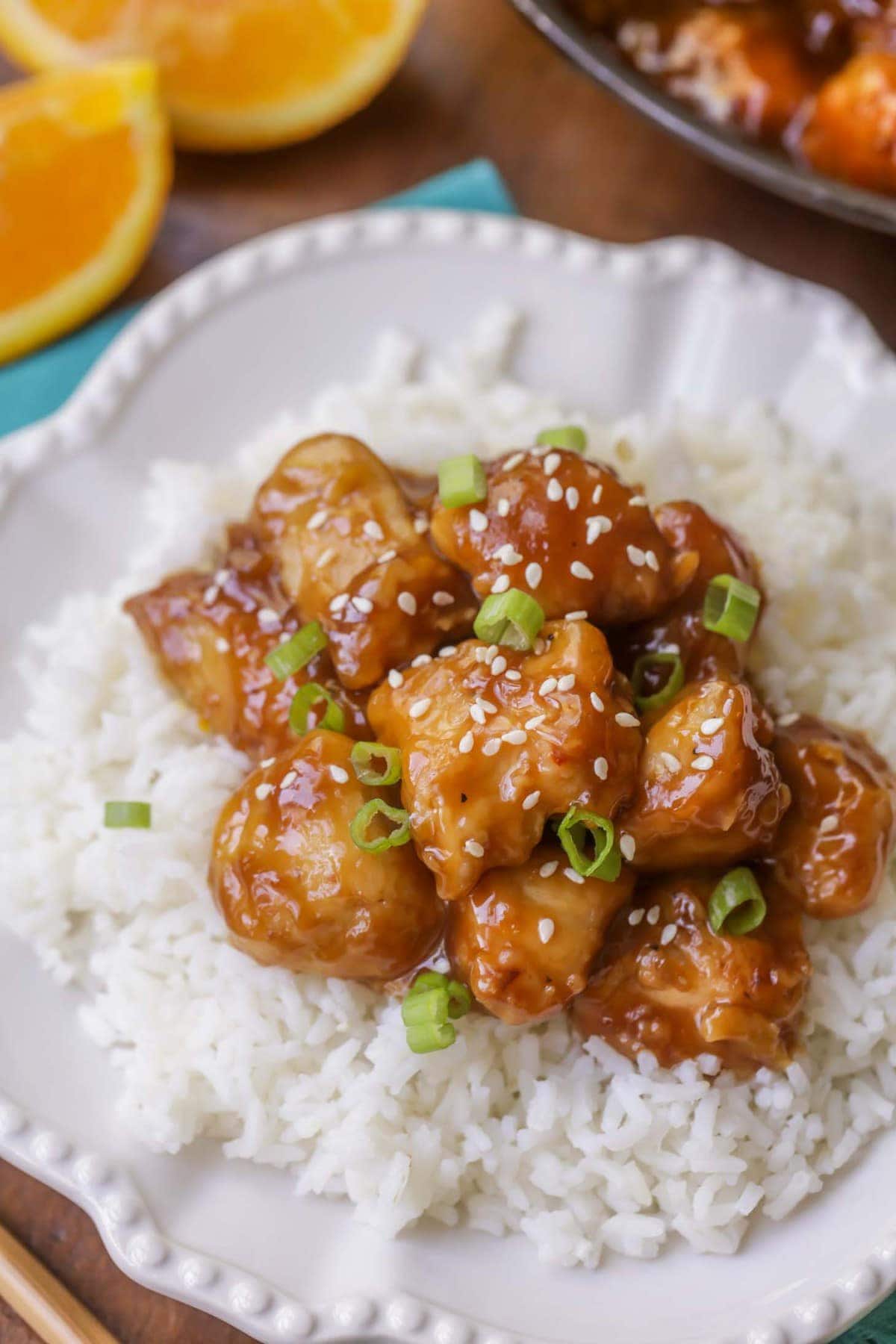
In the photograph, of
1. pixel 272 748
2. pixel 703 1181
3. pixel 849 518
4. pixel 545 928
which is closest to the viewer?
pixel 545 928

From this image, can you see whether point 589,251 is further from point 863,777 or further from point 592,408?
point 863,777

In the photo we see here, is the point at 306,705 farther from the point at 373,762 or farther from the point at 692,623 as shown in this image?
the point at 692,623

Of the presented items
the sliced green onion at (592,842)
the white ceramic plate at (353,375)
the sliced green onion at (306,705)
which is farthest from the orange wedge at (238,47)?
the sliced green onion at (592,842)

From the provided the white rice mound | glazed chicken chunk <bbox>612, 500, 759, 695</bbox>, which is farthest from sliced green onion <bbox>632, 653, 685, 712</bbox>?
the white rice mound

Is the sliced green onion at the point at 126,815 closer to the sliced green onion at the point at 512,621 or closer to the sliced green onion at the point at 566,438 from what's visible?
the sliced green onion at the point at 512,621

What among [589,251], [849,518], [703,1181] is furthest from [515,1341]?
[589,251]

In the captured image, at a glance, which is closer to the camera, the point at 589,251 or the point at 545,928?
the point at 545,928

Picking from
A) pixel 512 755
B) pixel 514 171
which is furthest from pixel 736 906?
pixel 514 171
